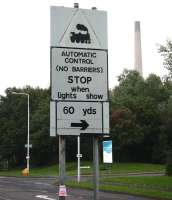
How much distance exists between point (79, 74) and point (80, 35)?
0.49 meters

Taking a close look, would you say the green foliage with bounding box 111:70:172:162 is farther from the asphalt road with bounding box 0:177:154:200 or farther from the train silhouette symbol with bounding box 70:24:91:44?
the train silhouette symbol with bounding box 70:24:91:44

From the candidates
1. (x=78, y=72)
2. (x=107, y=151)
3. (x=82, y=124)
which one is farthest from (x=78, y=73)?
(x=107, y=151)

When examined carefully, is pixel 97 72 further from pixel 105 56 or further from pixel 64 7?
pixel 64 7

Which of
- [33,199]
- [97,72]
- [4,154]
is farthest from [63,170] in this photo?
[4,154]

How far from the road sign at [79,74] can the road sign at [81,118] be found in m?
0.09

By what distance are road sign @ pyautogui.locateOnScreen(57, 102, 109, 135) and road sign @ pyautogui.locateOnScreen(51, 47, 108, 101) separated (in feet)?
0.29

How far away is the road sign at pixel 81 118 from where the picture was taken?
23.8 feet

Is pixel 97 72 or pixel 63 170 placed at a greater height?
pixel 97 72

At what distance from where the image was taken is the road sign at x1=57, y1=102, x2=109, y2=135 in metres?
7.26

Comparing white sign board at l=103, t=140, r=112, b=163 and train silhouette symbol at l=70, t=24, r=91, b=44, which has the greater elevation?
train silhouette symbol at l=70, t=24, r=91, b=44

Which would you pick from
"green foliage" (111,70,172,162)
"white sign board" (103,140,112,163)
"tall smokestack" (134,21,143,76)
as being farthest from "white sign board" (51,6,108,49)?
"tall smokestack" (134,21,143,76)

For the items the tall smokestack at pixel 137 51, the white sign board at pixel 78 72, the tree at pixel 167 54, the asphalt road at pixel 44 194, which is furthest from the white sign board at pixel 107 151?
the tall smokestack at pixel 137 51

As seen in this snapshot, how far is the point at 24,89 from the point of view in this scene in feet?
326

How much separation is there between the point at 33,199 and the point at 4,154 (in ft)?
225
